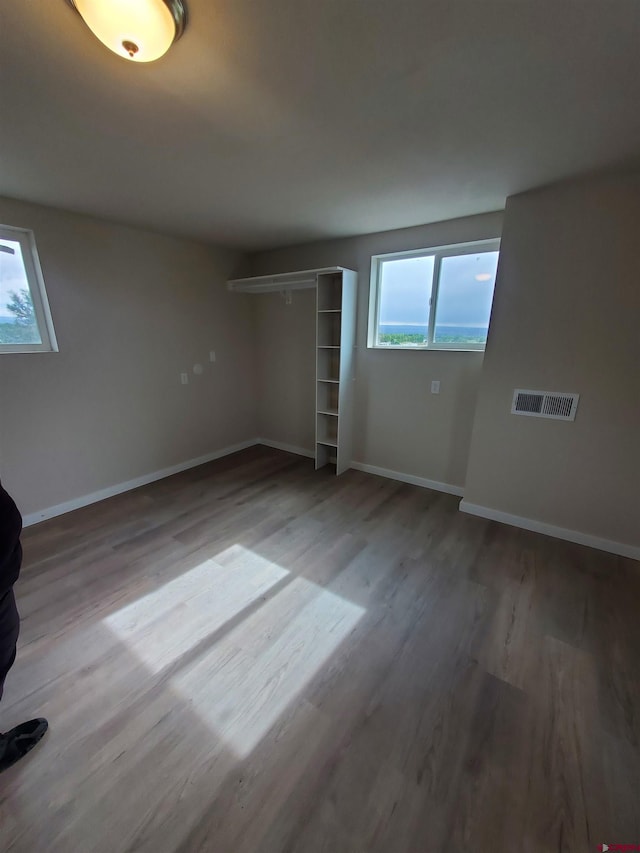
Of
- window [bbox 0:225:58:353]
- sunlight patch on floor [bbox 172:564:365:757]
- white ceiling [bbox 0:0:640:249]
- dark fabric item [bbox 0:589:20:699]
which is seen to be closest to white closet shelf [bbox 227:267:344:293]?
white ceiling [bbox 0:0:640:249]

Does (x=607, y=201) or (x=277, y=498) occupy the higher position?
(x=607, y=201)

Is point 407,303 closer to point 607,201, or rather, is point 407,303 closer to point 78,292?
point 607,201

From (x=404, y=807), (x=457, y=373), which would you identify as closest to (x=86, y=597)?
(x=404, y=807)

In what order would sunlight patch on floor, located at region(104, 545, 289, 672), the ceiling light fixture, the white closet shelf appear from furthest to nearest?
the white closet shelf, sunlight patch on floor, located at region(104, 545, 289, 672), the ceiling light fixture

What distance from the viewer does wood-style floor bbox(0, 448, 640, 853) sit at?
1.08 m

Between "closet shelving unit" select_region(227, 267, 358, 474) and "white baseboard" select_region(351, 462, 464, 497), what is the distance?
0.20 m

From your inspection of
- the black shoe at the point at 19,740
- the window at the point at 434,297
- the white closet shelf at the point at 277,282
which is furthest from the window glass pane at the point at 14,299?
the window at the point at 434,297

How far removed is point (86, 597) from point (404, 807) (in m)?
1.91

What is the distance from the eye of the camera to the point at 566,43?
1048 mm

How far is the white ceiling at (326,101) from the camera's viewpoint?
98 centimetres

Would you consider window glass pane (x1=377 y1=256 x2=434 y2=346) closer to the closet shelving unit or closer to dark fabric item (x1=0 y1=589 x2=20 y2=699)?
the closet shelving unit

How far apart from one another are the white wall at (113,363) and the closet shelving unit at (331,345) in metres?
0.67

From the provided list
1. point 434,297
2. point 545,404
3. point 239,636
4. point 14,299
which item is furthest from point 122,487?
point 545,404

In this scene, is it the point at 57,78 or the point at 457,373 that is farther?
the point at 457,373
